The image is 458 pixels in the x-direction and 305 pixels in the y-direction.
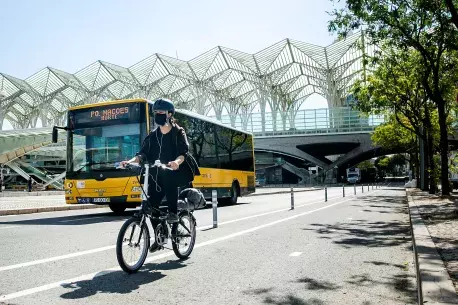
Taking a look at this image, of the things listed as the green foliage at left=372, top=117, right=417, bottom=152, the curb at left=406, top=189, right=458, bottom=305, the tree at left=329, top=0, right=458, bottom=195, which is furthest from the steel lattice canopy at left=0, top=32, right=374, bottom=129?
the curb at left=406, top=189, right=458, bottom=305

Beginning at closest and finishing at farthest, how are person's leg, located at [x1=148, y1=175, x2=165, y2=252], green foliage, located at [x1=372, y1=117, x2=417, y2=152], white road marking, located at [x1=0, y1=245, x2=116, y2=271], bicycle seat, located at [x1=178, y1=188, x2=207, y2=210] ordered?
person's leg, located at [x1=148, y1=175, x2=165, y2=252] → white road marking, located at [x1=0, y1=245, x2=116, y2=271] → bicycle seat, located at [x1=178, y1=188, x2=207, y2=210] → green foliage, located at [x1=372, y1=117, x2=417, y2=152]

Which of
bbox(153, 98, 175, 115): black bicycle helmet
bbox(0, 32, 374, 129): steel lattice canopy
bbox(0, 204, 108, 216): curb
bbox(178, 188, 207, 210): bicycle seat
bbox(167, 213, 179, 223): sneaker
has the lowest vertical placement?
bbox(0, 204, 108, 216): curb

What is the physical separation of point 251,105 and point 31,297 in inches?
3481

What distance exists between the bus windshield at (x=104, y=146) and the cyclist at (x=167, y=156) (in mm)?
6475

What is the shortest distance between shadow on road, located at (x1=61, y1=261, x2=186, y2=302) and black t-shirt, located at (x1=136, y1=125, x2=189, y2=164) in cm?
127

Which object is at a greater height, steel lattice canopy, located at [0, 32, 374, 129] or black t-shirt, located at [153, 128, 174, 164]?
steel lattice canopy, located at [0, 32, 374, 129]

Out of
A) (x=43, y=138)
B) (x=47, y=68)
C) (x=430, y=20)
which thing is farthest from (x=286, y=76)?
(x=430, y=20)

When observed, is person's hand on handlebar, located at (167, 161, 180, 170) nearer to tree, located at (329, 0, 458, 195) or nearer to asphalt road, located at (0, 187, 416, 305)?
asphalt road, located at (0, 187, 416, 305)

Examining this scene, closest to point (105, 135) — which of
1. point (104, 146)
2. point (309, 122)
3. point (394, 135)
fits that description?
point (104, 146)

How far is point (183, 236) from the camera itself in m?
5.41

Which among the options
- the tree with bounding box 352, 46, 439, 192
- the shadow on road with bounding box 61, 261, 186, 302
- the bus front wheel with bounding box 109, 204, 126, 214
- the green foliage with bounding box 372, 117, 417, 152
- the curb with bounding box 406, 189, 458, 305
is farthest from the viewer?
the green foliage with bounding box 372, 117, 417, 152

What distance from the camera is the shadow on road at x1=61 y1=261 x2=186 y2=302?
394cm

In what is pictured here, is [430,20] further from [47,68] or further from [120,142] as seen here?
[47,68]

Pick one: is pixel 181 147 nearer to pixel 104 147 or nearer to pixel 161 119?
pixel 161 119
